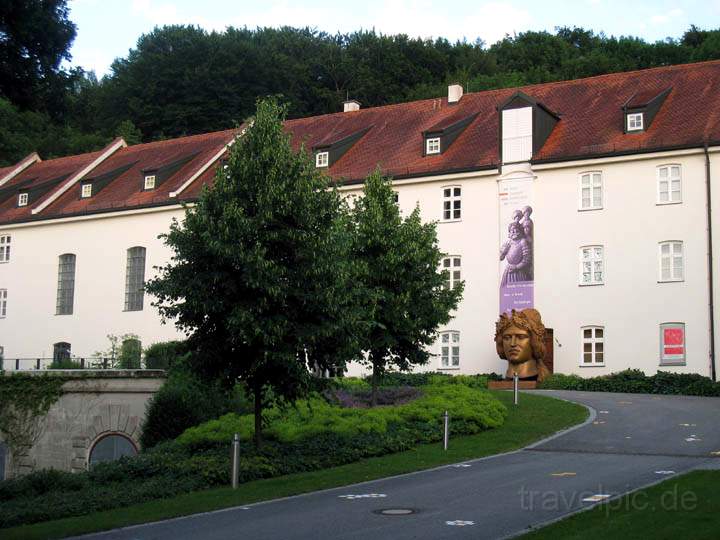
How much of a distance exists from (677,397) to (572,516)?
69.1 feet

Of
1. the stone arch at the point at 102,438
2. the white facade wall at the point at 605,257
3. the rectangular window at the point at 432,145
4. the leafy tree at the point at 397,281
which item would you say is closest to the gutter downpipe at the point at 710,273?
the white facade wall at the point at 605,257

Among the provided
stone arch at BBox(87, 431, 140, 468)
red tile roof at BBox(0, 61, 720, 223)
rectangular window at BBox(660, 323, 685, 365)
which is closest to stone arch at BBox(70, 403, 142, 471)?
stone arch at BBox(87, 431, 140, 468)

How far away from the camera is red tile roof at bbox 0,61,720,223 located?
3869 cm

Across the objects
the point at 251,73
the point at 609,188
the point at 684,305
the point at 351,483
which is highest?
the point at 251,73

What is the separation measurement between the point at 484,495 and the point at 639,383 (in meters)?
21.2

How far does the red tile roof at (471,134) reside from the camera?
38.7 metres

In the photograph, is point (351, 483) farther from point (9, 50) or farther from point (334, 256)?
point (9, 50)

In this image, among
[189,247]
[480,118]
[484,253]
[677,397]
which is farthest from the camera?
[480,118]

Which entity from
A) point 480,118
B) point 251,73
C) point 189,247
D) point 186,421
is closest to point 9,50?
point 189,247

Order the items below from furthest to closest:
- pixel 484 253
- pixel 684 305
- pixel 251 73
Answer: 1. pixel 251 73
2. pixel 484 253
3. pixel 684 305

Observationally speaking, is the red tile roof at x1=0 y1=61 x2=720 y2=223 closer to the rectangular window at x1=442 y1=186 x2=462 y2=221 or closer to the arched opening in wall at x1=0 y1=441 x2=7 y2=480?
the rectangular window at x1=442 y1=186 x2=462 y2=221

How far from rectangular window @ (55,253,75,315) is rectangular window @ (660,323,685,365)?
28967 millimetres

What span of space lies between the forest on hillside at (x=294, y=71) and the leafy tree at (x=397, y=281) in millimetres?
36057

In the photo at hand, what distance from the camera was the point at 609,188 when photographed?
126 feet
